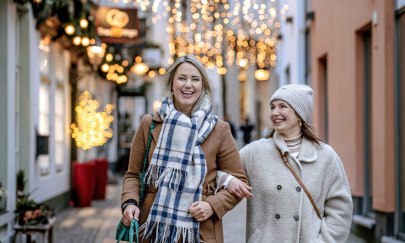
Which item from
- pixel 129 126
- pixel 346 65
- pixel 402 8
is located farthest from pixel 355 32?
pixel 129 126

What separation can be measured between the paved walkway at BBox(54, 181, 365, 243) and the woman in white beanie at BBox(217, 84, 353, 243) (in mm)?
5660

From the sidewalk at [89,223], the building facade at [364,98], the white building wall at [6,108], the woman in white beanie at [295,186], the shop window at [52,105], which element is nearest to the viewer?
the woman in white beanie at [295,186]

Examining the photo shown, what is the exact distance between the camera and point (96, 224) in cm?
1241

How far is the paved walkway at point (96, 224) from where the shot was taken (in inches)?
416

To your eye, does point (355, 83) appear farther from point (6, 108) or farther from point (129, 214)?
point (129, 214)

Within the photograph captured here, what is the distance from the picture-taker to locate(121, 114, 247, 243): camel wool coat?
12.8 feet

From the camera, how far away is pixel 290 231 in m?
4.14

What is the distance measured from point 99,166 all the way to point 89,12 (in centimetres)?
341

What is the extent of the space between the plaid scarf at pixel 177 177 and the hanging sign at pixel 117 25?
13.1 meters

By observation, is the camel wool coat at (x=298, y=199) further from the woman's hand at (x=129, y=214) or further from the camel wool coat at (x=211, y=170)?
the woman's hand at (x=129, y=214)

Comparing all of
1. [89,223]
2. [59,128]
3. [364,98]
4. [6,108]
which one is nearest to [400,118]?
[364,98]

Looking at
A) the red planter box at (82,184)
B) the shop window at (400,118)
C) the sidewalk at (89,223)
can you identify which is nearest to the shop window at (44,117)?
the sidewalk at (89,223)

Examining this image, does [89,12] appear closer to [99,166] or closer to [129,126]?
[99,166]

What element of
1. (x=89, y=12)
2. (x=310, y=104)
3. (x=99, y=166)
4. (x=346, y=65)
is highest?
(x=89, y=12)
